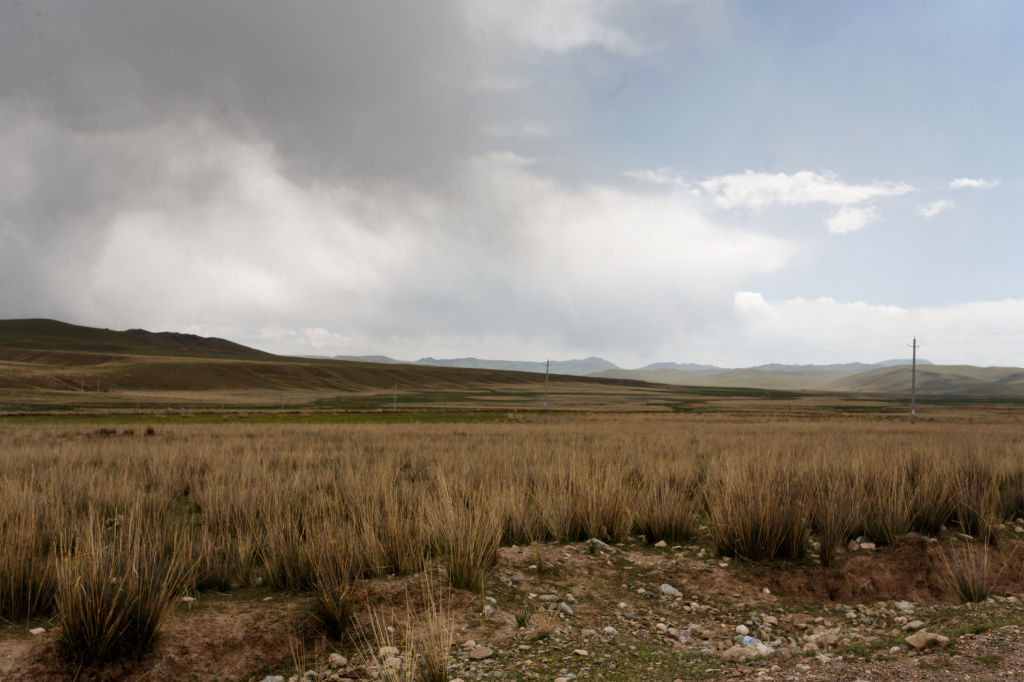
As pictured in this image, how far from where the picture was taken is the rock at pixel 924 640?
4.35m

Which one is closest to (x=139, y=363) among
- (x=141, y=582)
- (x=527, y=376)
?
(x=527, y=376)

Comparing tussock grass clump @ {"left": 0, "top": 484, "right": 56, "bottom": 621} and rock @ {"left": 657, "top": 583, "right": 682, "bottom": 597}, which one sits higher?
tussock grass clump @ {"left": 0, "top": 484, "right": 56, "bottom": 621}

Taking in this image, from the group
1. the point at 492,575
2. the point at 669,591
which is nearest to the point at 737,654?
the point at 669,591

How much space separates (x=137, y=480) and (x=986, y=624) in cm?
1330

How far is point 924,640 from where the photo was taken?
437 centimetres

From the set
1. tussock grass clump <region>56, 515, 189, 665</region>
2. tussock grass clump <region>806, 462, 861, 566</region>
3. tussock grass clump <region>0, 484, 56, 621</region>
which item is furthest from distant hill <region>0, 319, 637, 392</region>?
tussock grass clump <region>806, 462, 861, 566</region>

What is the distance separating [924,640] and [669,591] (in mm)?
2216

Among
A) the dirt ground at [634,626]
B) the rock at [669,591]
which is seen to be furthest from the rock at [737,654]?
the rock at [669,591]

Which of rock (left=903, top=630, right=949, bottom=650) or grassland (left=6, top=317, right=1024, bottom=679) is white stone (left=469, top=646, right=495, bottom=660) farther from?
rock (left=903, top=630, right=949, bottom=650)

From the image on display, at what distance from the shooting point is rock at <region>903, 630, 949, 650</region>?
4.35m

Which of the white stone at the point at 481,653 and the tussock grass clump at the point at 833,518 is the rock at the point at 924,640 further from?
the white stone at the point at 481,653

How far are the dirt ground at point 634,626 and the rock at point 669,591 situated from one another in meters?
0.01

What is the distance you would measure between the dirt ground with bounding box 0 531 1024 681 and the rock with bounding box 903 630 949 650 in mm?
36

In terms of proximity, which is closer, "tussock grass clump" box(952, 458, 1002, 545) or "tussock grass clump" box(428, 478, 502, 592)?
"tussock grass clump" box(428, 478, 502, 592)
